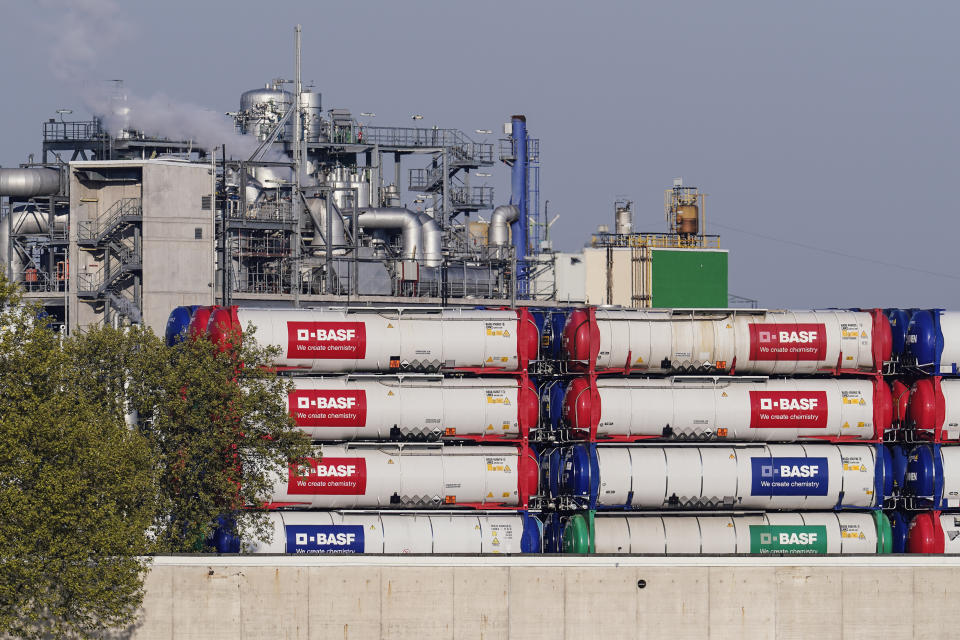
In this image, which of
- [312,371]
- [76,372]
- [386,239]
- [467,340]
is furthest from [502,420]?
[386,239]

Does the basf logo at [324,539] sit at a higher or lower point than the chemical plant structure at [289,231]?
lower

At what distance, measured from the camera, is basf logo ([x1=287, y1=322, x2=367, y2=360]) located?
1716 inches

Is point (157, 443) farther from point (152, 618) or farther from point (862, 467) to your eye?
point (862, 467)

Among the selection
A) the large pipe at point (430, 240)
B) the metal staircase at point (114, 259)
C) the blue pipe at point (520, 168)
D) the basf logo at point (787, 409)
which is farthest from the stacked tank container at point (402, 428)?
the blue pipe at point (520, 168)

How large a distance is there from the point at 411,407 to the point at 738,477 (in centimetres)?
974

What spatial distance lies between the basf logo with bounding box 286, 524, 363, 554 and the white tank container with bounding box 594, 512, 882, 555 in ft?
23.0

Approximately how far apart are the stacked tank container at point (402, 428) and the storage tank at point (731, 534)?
1.78 meters

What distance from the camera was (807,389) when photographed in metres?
45.0

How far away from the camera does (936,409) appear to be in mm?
44750

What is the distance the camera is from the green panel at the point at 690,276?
90.8 metres

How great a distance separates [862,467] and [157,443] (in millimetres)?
20399

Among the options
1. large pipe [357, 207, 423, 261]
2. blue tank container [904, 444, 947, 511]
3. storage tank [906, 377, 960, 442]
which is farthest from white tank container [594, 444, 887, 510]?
large pipe [357, 207, 423, 261]

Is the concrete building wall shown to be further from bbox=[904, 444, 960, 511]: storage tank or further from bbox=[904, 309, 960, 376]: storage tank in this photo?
bbox=[904, 444, 960, 511]: storage tank

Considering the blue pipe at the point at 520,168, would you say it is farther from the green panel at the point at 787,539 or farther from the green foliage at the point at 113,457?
the green foliage at the point at 113,457
